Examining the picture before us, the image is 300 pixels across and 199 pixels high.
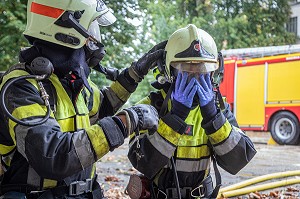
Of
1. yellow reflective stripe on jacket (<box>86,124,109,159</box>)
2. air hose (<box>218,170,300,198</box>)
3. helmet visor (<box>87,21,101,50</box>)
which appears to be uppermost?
helmet visor (<box>87,21,101,50</box>)

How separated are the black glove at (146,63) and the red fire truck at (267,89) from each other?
1124cm

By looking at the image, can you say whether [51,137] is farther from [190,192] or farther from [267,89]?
[267,89]

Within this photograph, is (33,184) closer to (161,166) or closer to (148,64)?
(161,166)

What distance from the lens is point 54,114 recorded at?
228 cm

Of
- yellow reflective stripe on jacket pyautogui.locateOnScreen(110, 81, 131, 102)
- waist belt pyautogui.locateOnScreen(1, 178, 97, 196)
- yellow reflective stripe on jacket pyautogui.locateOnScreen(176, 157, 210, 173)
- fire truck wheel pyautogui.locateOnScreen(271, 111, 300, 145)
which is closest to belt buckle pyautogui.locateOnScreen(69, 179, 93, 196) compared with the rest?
waist belt pyautogui.locateOnScreen(1, 178, 97, 196)

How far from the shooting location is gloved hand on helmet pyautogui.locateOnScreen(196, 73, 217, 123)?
2.65m

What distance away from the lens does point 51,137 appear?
2064mm

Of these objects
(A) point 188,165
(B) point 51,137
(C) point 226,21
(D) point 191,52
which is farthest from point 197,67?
(C) point 226,21

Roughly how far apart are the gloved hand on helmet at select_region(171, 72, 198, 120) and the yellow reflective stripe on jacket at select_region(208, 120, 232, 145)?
222mm

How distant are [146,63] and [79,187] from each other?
1.06 meters

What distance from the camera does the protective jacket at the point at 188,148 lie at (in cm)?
266

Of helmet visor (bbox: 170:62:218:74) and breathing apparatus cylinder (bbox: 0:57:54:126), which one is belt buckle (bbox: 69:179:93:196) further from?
helmet visor (bbox: 170:62:218:74)

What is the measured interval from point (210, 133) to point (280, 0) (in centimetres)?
2420

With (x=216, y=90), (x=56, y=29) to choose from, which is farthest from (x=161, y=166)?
(x=56, y=29)
